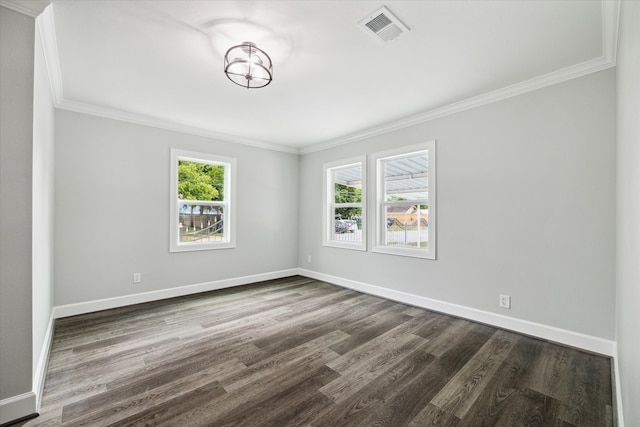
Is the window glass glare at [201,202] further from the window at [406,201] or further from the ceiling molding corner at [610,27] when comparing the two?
the ceiling molding corner at [610,27]

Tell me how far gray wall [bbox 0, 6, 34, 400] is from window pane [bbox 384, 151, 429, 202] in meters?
3.81

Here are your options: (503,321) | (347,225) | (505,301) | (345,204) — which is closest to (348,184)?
(345,204)

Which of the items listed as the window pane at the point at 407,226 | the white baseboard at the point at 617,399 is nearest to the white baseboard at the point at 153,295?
the window pane at the point at 407,226

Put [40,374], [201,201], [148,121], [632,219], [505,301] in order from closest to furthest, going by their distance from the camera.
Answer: [632,219] → [40,374] → [505,301] → [148,121] → [201,201]

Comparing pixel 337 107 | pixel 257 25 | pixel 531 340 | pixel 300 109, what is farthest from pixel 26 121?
pixel 531 340

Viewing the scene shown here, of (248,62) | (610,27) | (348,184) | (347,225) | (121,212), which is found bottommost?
(347,225)

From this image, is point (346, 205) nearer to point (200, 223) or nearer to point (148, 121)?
point (200, 223)

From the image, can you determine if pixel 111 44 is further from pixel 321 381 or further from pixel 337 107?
pixel 321 381

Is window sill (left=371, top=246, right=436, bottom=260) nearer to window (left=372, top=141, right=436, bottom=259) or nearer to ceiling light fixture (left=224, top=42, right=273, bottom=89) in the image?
window (left=372, top=141, right=436, bottom=259)

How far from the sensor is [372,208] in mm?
4418

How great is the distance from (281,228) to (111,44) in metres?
3.74

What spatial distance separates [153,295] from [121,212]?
122 centimetres

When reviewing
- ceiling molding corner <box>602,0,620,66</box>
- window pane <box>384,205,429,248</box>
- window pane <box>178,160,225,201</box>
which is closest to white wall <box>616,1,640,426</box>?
ceiling molding corner <box>602,0,620,66</box>

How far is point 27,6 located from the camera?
1.74 meters
